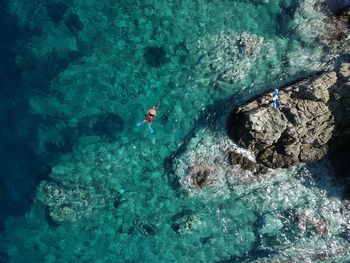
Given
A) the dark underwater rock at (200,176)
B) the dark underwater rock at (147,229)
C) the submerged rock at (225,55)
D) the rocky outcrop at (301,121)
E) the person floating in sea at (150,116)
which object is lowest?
the dark underwater rock at (147,229)

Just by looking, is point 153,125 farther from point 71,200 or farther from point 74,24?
point 74,24

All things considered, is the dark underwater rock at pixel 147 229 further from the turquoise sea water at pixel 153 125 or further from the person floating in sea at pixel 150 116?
the person floating in sea at pixel 150 116

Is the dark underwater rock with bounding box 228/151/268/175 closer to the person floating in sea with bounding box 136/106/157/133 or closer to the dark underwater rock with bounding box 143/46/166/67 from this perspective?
the person floating in sea with bounding box 136/106/157/133

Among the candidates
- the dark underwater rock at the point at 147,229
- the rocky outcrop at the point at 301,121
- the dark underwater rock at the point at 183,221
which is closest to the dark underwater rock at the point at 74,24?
the rocky outcrop at the point at 301,121

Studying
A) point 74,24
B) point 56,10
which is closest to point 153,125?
point 74,24

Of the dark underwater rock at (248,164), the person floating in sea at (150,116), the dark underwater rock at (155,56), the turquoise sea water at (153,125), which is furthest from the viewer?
the dark underwater rock at (155,56)

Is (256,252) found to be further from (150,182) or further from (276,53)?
(276,53)

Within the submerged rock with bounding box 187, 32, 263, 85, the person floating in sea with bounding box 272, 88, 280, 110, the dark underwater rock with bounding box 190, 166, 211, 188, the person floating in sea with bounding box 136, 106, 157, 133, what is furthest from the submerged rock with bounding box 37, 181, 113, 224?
the person floating in sea with bounding box 272, 88, 280, 110
